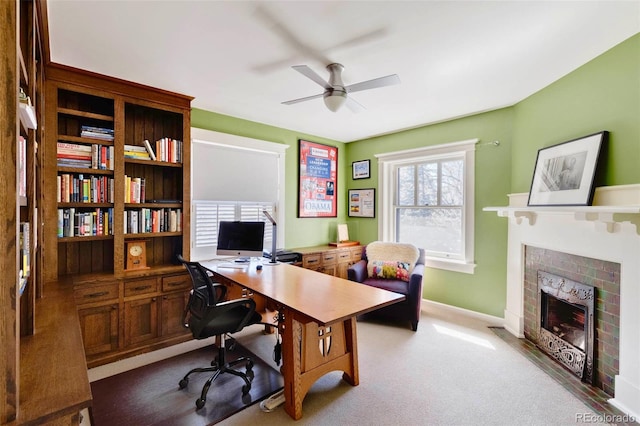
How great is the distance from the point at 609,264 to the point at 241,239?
3177 mm

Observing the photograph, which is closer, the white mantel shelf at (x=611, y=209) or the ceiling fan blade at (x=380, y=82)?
the white mantel shelf at (x=611, y=209)

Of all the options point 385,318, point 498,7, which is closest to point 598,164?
point 498,7

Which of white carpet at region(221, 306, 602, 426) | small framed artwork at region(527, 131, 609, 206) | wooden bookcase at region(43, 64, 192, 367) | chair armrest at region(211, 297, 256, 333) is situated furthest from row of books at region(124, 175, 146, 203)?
small framed artwork at region(527, 131, 609, 206)

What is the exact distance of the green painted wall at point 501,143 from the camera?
2.14 meters

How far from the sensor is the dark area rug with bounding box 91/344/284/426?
6.34 feet

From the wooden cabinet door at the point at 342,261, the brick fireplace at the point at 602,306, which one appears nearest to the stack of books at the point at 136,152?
the wooden cabinet door at the point at 342,261

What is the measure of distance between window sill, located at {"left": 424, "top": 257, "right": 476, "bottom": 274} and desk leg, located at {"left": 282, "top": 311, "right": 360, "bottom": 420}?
83.9 inches

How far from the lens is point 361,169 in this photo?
495 cm

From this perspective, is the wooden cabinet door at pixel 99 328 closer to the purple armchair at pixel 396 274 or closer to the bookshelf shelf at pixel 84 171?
the bookshelf shelf at pixel 84 171

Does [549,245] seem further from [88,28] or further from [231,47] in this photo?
[88,28]

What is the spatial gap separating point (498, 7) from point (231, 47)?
1.77 m

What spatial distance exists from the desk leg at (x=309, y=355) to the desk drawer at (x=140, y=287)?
5.21 feet

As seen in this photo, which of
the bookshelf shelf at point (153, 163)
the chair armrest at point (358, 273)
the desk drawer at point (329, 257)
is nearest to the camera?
the bookshelf shelf at point (153, 163)

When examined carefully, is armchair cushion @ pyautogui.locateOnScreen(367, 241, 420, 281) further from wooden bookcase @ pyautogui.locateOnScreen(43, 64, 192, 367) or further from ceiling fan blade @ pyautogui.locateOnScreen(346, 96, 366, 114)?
wooden bookcase @ pyautogui.locateOnScreen(43, 64, 192, 367)
